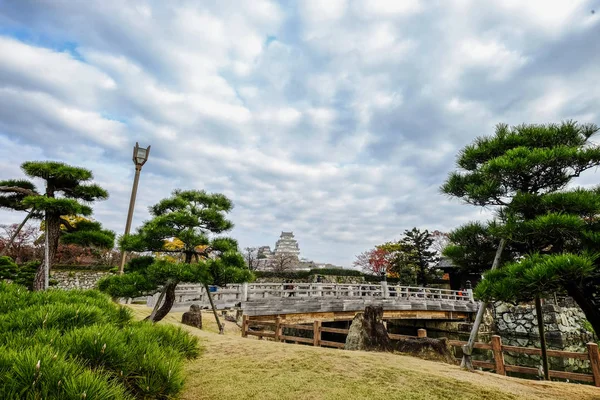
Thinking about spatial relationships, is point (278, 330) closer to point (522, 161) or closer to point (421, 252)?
point (522, 161)

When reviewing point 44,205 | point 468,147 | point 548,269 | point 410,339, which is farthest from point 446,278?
point 44,205

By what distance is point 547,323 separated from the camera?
18.1 meters

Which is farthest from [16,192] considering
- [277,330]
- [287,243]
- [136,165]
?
[287,243]

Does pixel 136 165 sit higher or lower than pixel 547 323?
higher

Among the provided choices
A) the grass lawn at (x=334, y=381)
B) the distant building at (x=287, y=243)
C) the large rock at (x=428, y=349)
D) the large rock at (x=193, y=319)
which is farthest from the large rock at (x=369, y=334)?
the distant building at (x=287, y=243)

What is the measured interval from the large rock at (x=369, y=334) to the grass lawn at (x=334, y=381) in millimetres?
2519

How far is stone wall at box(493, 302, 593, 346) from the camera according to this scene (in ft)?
58.6

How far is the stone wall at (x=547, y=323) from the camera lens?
703 inches

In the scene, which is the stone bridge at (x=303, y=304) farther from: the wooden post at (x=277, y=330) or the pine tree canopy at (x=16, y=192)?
the pine tree canopy at (x=16, y=192)

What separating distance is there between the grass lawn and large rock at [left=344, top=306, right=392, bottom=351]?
2519 millimetres

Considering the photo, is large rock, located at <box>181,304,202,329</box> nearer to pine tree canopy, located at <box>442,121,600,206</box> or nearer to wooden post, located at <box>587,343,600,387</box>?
pine tree canopy, located at <box>442,121,600,206</box>

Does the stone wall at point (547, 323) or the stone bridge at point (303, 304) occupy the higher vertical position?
the stone bridge at point (303, 304)

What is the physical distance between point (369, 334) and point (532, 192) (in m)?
5.62

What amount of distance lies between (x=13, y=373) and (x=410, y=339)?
8.36m
